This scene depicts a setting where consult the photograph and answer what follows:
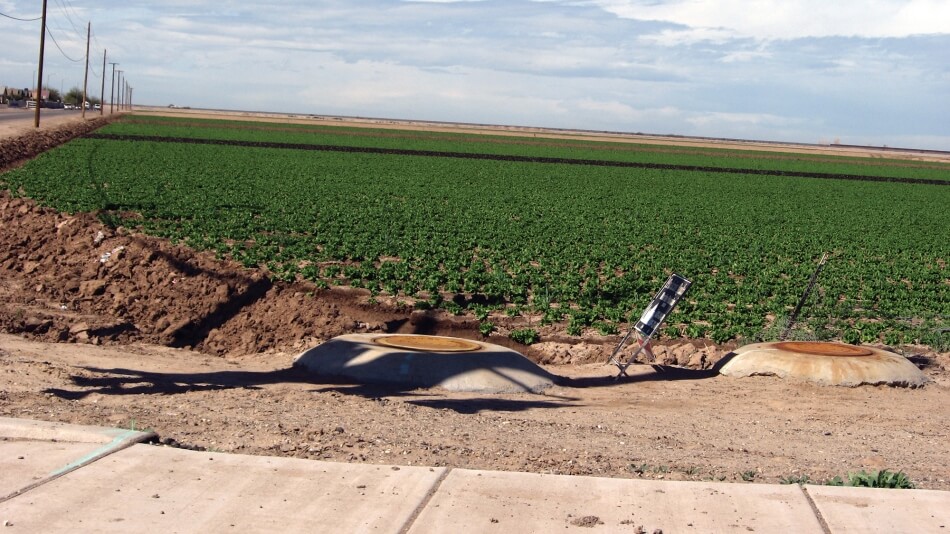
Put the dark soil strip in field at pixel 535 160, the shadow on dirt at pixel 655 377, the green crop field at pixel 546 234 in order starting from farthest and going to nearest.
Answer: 1. the dark soil strip in field at pixel 535 160
2. the green crop field at pixel 546 234
3. the shadow on dirt at pixel 655 377

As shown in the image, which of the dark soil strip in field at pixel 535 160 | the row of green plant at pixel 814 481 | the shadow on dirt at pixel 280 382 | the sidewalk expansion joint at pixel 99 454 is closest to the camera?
the sidewalk expansion joint at pixel 99 454

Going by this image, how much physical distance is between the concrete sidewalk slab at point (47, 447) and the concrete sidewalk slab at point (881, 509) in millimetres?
4479

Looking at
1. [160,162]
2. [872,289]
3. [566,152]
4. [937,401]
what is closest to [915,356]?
[937,401]

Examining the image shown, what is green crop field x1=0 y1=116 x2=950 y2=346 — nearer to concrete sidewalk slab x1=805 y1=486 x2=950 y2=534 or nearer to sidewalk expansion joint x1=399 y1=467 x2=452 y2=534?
concrete sidewalk slab x1=805 y1=486 x2=950 y2=534

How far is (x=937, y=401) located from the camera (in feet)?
41.8

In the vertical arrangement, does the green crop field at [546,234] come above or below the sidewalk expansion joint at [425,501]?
below

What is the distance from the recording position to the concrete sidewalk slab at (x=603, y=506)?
5734 millimetres

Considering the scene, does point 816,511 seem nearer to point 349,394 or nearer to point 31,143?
point 349,394

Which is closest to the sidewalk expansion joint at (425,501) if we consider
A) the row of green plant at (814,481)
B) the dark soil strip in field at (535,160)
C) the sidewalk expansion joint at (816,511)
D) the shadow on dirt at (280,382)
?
the row of green plant at (814,481)

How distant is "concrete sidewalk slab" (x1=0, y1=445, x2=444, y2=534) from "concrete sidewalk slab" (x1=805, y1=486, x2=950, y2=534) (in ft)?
7.79

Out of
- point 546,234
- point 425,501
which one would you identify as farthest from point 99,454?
point 546,234

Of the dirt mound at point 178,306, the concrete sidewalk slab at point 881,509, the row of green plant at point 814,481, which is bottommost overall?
the dirt mound at point 178,306

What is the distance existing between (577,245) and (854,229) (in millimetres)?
14402

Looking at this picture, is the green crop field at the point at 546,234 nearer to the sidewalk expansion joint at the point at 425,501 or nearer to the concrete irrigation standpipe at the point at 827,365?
the concrete irrigation standpipe at the point at 827,365
